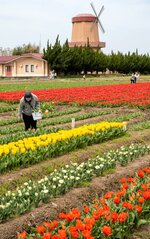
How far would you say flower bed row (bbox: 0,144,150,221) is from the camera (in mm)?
7152

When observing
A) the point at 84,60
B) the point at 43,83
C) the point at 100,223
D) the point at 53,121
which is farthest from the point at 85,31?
the point at 100,223

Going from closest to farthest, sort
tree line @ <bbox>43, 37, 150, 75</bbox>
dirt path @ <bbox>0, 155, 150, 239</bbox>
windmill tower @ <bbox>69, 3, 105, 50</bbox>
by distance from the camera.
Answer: dirt path @ <bbox>0, 155, 150, 239</bbox>, tree line @ <bbox>43, 37, 150, 75</bbox>, windmill tower @ <bbox>69, 3, 105, 50</bbox>

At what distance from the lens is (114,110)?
23781 mm

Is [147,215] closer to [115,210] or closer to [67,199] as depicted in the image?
[115,210]

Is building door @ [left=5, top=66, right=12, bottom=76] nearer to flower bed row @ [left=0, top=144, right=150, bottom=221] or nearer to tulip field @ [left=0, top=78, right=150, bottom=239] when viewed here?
tulip field @ [left=0, top=78, right=150, bottom=239]

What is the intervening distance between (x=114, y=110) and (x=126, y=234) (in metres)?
17.7

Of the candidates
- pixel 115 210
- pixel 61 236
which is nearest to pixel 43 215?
pixel 115 210

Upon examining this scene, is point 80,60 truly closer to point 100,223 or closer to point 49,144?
point 49,144

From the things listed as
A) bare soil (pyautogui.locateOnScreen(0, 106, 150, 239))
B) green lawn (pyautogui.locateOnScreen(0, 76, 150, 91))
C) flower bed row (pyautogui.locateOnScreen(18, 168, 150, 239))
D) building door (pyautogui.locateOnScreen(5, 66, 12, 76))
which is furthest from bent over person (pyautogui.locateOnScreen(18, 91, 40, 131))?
building door (pyautogui.locateOnScreen(5, 66, 12, 76))

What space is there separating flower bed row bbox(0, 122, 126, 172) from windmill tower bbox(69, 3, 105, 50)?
7361 centimetres

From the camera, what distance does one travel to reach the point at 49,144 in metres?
11.2

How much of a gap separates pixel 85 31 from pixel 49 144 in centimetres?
7788

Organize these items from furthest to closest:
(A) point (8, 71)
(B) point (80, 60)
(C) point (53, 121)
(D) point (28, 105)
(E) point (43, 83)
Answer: (A) point (8, 71), (B) point (80, 60), (E) point (43, 83), (C) point (53, 121), (D) point (28, 105)

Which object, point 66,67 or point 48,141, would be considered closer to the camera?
point 48,141
